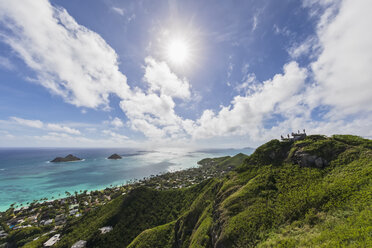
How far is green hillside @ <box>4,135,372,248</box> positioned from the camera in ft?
56.5

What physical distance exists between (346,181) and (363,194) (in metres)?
4.34

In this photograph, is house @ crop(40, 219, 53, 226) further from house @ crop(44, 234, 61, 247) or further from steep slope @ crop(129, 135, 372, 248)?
steep slope @ crop(129, 135, 372, 248)

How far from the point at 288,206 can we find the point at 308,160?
59.6 feet

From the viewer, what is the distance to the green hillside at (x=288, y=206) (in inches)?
679

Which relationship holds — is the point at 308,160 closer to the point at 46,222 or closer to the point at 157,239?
the point at 157,239

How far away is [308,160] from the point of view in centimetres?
3391

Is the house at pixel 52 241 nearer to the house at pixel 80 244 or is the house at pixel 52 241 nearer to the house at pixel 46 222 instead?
the house at pixel 80 244

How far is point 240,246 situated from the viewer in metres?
21.2

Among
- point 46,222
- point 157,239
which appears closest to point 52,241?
point 46,222

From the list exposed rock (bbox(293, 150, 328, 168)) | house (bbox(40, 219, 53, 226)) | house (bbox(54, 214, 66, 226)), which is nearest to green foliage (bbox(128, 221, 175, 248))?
exposed rock (bbox(293, 150, 328, 168))

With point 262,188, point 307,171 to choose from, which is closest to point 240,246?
point 262,188

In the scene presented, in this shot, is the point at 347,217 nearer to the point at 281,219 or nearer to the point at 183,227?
the point at 281,219

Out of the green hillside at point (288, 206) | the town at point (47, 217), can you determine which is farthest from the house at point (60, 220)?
the green hillside at point (288, 206)

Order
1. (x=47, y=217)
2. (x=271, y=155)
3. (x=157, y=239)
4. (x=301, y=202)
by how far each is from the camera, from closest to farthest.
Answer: (x=301, y=202) → (x=271, y=155) → (x=157, y=239) → (x=47, y=217)
